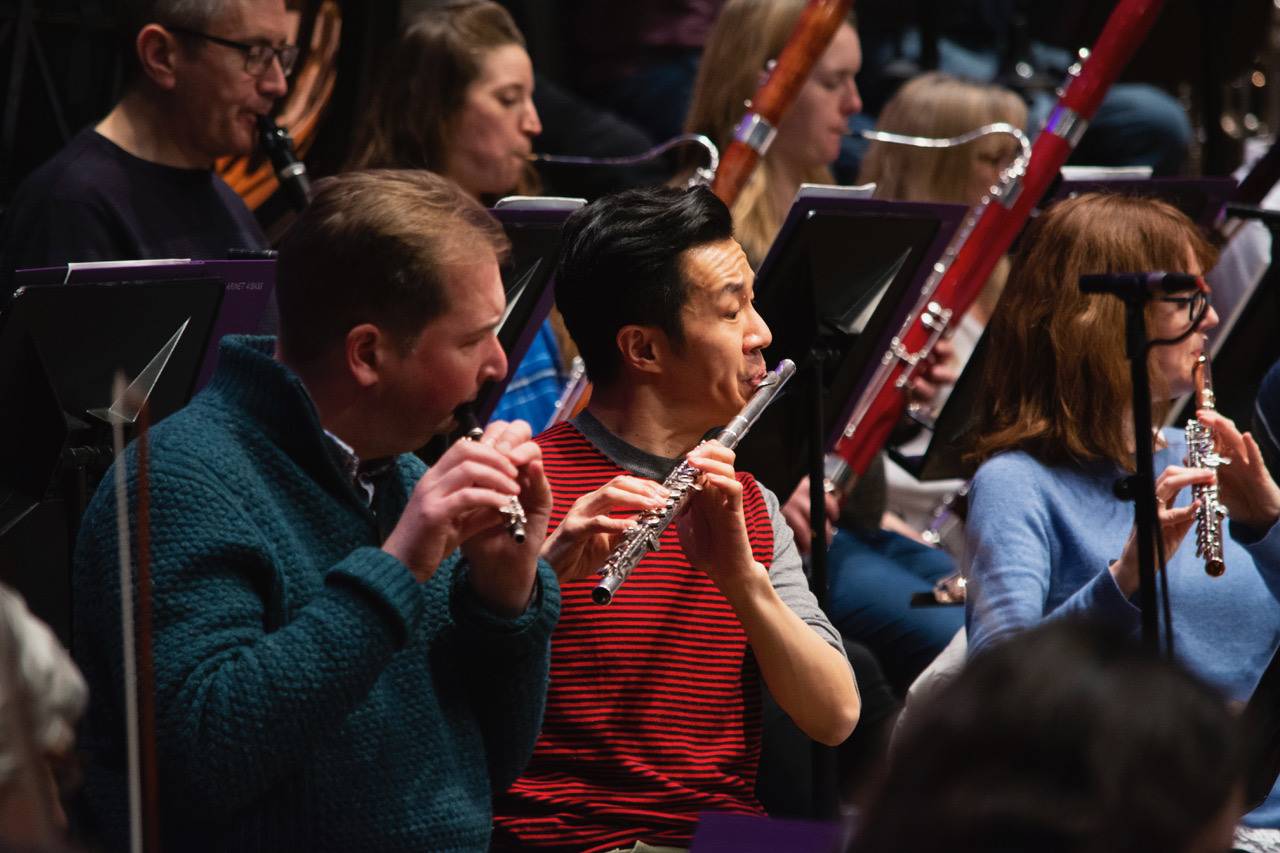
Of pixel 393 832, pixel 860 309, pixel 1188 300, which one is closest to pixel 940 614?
pixel 860 309

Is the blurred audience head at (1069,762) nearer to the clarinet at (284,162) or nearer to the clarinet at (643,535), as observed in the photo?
the clarinet at (643,535)

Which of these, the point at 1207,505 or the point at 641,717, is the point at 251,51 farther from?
the point at 1207,505

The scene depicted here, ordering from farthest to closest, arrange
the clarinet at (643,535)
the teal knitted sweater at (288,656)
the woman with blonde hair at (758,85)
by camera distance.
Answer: the woman with blonde hair at (758,85), the clarinet at (643,535), the teal knitted sweater at (288,656)

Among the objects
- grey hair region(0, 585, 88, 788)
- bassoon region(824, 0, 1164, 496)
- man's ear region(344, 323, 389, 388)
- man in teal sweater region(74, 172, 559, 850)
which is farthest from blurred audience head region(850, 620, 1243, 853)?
bassoon region(824, 0, 1164, 496)

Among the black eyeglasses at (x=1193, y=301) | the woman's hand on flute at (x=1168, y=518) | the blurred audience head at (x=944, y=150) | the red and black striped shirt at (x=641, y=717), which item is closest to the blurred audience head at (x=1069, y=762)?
the red and black striped shirt at (x=641, y=717)

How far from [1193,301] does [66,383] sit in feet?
4.93

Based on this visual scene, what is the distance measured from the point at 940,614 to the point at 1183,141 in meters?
2.64

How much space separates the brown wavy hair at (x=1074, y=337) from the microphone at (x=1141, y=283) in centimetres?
23

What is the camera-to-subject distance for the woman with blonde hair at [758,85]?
10.5 feet

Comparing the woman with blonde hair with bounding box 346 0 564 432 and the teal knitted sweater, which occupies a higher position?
the teal knitted sweater

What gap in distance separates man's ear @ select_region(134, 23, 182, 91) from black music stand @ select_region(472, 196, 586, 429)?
2.72 ft

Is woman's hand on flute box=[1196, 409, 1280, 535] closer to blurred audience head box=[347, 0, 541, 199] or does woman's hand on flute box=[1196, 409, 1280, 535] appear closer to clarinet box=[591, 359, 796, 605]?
Result: clarinet box=[591, 359, 796, 605]

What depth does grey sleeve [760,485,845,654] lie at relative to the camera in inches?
68.7

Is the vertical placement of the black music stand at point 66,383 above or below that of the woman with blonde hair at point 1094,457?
below
